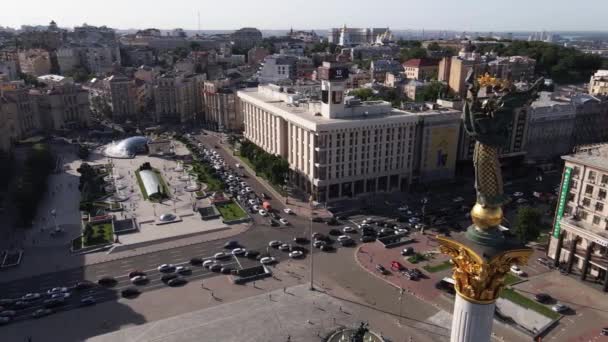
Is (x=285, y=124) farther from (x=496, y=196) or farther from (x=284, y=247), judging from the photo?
(x=496, y=196)

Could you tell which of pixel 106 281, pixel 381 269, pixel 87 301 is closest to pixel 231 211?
pixel 106 281

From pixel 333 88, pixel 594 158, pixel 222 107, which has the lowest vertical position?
pixel 222 107

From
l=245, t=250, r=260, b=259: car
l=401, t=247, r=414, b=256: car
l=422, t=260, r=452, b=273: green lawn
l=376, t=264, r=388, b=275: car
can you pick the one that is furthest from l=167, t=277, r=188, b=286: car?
l=422, t=260, r=452, b=273: green lawn

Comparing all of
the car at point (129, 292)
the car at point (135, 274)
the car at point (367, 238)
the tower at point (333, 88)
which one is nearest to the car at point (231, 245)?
the car at point (135, 274)

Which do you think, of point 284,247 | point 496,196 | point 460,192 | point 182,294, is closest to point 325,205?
point 284,247

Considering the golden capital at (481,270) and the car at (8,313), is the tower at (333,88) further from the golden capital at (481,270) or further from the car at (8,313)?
the golden capital at (481,270)

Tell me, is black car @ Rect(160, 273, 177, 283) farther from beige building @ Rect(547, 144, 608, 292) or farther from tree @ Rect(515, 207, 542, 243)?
beige building @ Rect(547, 144, 608, 292)

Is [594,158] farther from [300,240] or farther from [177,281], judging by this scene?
[177,281]
